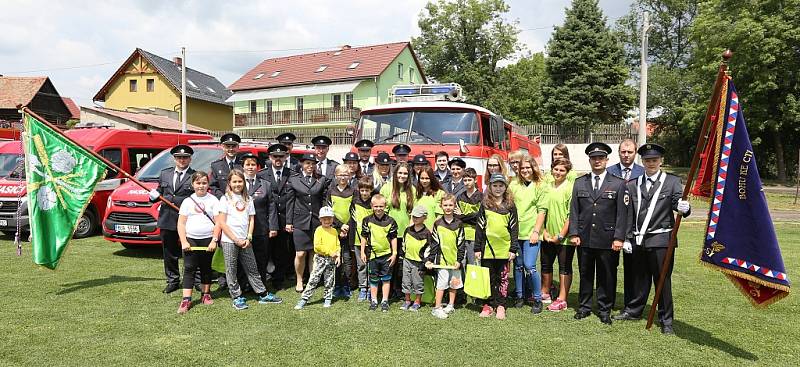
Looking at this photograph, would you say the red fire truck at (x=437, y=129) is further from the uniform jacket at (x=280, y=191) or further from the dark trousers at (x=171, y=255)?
the dark trousers at (x=171, y=255)

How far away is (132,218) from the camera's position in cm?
817

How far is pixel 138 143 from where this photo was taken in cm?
1102

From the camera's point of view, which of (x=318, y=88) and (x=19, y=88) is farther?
(x=19, y=88)

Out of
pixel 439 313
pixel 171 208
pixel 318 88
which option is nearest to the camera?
pixel 439 313

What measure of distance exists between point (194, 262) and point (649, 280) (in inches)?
191

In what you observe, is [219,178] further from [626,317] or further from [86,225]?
[86,225]

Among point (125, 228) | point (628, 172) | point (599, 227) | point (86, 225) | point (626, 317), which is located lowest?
point (626, 317)

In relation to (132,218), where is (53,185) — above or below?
above

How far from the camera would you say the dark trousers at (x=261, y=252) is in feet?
19.7

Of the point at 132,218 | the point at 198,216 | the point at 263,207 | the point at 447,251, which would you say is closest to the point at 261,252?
the point at 263,207

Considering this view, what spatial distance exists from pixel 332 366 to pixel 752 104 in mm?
31329

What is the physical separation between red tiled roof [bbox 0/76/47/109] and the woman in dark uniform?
139ft

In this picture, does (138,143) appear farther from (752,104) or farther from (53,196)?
(752,104)

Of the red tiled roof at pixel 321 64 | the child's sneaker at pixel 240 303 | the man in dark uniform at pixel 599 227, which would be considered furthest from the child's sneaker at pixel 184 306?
the red tiled roof at pixel 321 64
